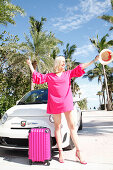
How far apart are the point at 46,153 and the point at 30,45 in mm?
11940

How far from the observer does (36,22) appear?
17.4 m

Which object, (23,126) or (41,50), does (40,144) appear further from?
(41,50)

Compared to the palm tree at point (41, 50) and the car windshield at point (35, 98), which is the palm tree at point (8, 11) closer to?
the palm tree at point (41, 50)

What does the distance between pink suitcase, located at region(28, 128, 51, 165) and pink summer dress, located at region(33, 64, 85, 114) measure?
37cm

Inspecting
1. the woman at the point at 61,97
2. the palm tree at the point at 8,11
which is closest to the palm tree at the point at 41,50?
the palm tree at the point at 8,11

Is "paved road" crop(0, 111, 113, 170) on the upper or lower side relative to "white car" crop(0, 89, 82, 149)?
lower

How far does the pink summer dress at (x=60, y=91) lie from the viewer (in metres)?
2.92

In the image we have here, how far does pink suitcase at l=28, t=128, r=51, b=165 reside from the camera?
9.58 ft

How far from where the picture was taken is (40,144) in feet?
9.62

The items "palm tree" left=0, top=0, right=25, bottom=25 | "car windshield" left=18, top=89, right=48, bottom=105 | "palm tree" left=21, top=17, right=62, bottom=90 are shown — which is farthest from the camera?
"palm tree" left=21, top=17, right=62, bottom=90

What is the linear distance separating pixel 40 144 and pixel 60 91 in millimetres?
951

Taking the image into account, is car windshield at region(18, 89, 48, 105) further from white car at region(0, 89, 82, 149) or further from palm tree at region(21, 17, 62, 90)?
palm tree at region(21, 17, 62, 90)

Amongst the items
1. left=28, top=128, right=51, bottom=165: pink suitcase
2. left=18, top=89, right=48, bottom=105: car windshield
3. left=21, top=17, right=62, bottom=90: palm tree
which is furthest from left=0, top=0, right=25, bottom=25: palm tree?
left=28, top=128, right=51, bottom=165: pink suitcase

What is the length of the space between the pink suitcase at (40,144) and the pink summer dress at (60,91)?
0.37 metres
